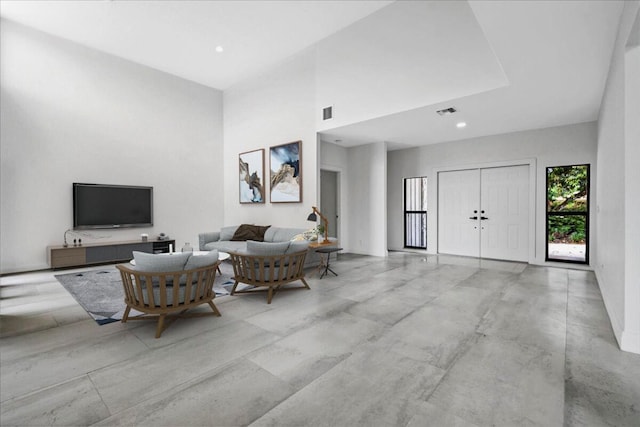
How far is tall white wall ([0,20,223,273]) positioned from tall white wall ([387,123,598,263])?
5051 millimetres

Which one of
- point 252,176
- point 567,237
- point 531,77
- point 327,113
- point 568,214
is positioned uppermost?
point 327,113

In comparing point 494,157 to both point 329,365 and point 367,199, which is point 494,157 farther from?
point 329,365

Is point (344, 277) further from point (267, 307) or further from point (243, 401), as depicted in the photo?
point (243, 401)

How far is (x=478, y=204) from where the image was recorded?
23.2ft

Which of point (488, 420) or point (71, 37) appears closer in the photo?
point (488, 420)

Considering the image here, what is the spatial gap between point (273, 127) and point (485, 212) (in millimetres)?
5374

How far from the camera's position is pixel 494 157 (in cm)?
676

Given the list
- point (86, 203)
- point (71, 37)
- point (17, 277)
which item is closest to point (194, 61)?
point (71, 37)

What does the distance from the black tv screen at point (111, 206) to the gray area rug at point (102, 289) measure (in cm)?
114

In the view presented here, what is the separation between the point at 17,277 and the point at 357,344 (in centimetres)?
619

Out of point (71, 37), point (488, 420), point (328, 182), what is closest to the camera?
point (488, 420)

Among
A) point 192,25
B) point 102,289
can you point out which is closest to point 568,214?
point 192,25

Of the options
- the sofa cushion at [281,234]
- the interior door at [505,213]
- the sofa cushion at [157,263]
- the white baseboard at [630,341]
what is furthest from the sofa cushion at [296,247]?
the interior door at [505,213]

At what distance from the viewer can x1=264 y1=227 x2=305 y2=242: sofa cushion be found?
6422 mm
